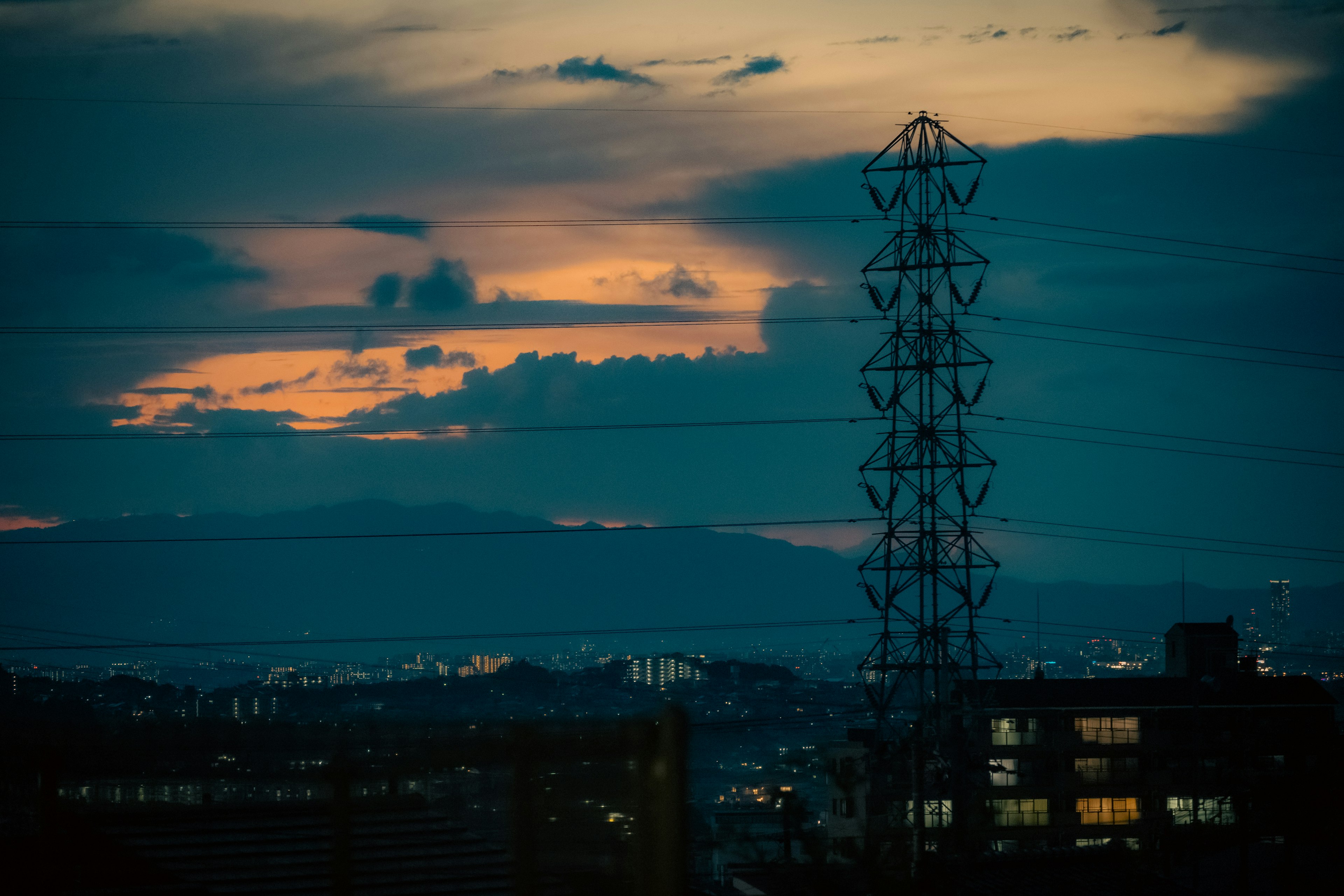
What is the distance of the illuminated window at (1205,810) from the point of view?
39.1m

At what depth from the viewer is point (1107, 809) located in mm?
48062

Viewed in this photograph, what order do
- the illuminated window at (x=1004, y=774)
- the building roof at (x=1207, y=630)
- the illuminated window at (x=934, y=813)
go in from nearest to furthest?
the illuminated window at (x=934, y=813)
the illuminated window at (x=1004, y=774)
the building roof at (x=1207, y=630)

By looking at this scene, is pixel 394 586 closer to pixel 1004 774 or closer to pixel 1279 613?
pixel 1004 774

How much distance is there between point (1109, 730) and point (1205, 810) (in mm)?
8574

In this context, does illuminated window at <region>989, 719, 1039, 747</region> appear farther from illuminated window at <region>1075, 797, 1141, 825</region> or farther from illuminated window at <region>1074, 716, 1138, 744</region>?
illuminated window at <region>1075, 797, 1141, 825</region>

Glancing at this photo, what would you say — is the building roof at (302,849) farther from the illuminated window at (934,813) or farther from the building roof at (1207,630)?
the building roof at (1207,630)

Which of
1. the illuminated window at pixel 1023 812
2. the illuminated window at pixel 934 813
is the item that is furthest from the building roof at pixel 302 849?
the illuminated window at pixel 1023 812

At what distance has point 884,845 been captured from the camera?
291 inches

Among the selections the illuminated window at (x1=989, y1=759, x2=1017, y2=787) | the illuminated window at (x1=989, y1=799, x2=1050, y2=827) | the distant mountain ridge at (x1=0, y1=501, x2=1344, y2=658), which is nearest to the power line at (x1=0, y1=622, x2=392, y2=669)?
the distant mountain ridge at (x1=0, y1=501, x2=1344, y2=658)

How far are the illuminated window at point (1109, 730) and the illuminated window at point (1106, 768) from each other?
65 cm

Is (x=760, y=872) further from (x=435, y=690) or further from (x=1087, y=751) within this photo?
(x=1087, y=751)

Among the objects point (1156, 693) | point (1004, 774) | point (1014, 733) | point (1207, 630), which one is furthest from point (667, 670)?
point (1207, 630)

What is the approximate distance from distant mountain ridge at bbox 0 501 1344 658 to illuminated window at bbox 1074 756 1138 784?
19.3 m

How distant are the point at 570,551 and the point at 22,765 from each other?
516 ft
